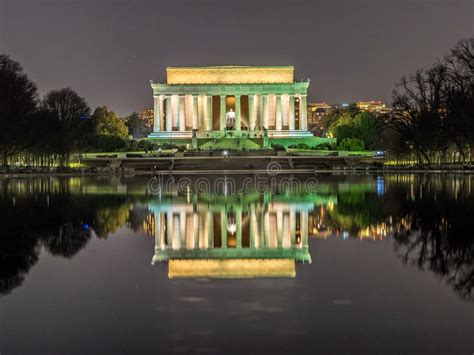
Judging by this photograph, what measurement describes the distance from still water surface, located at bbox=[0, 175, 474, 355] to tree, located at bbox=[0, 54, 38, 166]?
45.4m

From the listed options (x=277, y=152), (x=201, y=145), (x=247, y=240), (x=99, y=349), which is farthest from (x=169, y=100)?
(x=99, y=349)

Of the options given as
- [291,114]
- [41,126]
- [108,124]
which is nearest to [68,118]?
[41,126]

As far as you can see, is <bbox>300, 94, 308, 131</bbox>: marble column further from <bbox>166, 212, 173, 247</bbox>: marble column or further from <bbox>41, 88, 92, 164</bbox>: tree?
<bbox>166, 212, 173, 247</bbox>: marble column

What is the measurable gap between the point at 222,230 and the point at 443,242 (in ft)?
19.2

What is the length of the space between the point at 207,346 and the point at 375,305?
9.92 feet

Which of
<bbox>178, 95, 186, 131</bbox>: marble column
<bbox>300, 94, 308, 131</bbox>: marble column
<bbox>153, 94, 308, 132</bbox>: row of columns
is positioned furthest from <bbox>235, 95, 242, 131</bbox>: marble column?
<bbox>300, 94, 308, 131</bbox>: marble column

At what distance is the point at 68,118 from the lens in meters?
89.6

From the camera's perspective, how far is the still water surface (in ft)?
28.9

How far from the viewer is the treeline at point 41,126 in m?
68.1

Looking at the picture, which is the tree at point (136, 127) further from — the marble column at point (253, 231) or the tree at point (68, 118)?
the marble column at point (253, 231)

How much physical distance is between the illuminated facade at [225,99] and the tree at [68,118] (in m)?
28.0

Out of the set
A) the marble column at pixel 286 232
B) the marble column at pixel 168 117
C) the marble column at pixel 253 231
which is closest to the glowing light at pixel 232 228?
the marble column at pixel 253 231

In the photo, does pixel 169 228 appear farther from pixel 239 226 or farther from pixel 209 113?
pixel 209 113

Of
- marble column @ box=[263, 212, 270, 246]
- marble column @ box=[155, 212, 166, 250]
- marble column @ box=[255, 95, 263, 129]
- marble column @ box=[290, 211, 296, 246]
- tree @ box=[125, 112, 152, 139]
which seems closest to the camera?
marble column @ box=[155, 212, 166, 250]
